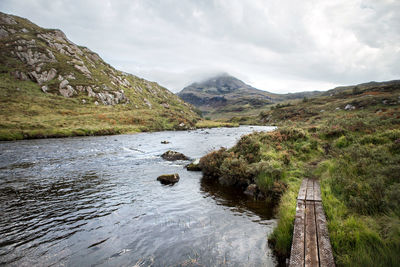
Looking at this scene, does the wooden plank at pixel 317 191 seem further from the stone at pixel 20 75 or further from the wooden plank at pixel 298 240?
the stone at pixel 20 75

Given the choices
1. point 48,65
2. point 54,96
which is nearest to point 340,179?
point 54,96

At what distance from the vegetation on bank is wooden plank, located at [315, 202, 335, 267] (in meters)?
0.21

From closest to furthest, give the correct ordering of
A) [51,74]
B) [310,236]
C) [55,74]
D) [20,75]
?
[310,236], [20,75], [51,74], [55,74]

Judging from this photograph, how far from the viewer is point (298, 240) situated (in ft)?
21.4

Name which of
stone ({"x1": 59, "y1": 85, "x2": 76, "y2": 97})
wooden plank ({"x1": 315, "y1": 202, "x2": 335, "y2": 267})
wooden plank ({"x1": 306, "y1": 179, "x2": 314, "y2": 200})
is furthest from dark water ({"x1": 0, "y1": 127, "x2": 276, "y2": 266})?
stone ({"x1": 59, "y1": 85, "x2": 76, "y2": 97})

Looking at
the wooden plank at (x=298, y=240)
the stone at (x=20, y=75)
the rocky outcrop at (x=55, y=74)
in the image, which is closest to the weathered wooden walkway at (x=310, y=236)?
the wooden plank at (x=298, y=240)

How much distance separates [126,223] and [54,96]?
10320 cm

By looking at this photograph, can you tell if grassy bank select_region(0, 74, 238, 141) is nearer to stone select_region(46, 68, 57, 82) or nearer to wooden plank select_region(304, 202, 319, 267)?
stone select_region(46, 68, 57, 82)

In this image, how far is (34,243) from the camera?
27.5 ft

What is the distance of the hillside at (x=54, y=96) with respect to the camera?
5497 cm

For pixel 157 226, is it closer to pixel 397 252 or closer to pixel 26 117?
pixel 397 252

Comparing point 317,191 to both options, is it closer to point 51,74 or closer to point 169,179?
point 169,179

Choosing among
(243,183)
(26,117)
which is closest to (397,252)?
(243,183)

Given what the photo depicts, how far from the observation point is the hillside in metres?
55.0
